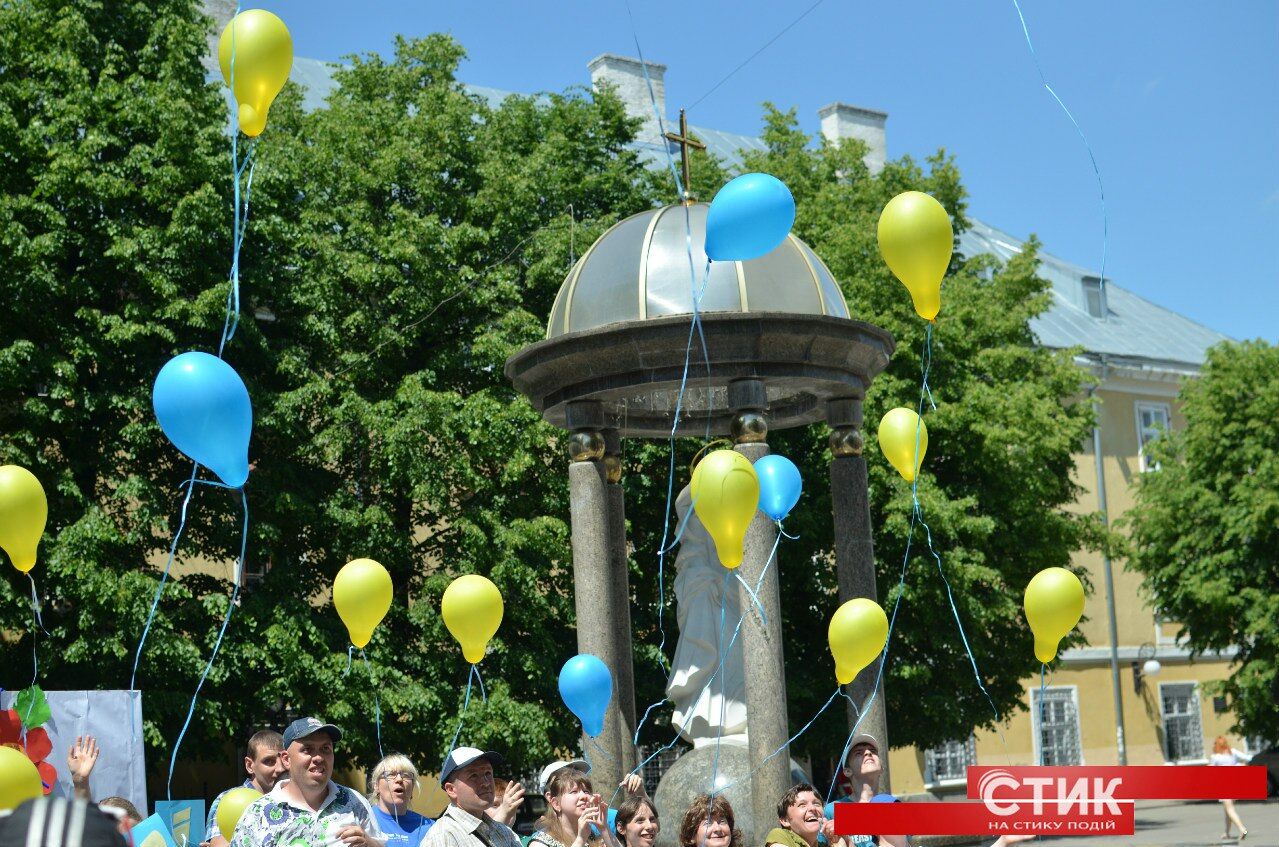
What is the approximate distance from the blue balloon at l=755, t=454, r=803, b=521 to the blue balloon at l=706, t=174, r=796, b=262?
268 cm

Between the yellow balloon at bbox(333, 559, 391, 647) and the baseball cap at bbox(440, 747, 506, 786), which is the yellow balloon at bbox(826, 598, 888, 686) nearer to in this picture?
the yellow balloon at bbox(333, 559, 391, 647)

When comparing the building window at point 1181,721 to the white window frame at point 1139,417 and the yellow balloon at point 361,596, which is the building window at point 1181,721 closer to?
the white window frame at point 1139,417

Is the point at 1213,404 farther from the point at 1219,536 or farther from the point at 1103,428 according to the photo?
the point at 1103,428

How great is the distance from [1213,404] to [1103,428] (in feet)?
20.5

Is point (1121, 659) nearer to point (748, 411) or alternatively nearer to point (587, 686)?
point (748, 411)

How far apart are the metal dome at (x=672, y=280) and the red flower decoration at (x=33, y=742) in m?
5.46

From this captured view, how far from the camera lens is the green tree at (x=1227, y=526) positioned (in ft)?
96.5

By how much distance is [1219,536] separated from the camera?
31.1m

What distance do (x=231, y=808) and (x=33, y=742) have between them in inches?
78.0

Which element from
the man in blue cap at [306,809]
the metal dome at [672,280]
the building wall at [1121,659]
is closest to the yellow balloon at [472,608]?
the metal dome at [672,280]

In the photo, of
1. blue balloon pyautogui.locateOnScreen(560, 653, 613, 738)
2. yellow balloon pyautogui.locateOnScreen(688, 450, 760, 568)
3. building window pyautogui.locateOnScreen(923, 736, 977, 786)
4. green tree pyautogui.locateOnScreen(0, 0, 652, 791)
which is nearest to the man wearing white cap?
yellow balloon pyautogui.locateOnScreen(688, 450, 760, 568)

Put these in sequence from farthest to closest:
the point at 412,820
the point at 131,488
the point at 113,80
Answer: the point at 113,80 → the point at 131,488 → the point at 412,820

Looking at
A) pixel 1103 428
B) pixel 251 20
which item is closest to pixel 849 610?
pixel 251 20

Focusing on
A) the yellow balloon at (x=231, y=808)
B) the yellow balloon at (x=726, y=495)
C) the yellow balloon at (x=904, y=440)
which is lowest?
the yellow balloon at (x=231, y=808)
